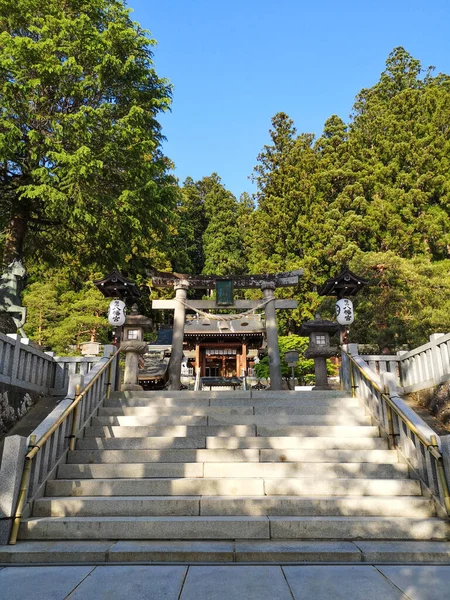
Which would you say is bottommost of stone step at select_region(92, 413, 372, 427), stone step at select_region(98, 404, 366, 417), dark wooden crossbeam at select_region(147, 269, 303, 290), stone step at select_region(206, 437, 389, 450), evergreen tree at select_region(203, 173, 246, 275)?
stone step at select_region(206, 437, 389, 450)

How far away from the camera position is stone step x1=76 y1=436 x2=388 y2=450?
5.63 meters

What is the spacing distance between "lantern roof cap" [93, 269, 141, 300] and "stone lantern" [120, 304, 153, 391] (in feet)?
1.54

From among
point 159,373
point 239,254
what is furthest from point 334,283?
point 239,254

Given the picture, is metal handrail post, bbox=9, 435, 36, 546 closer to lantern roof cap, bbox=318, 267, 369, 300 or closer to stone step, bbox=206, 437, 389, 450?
stone step, bbox=206, 437, 389, 450

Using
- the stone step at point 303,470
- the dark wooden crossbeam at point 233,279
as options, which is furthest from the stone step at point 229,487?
the dark wooden crossbeam at point 233,279

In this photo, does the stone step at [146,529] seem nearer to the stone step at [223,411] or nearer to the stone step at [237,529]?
the stone step at [237,529]

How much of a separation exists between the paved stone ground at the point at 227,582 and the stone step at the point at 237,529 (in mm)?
517

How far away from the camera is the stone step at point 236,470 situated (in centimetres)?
505

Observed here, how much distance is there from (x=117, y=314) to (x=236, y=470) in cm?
531

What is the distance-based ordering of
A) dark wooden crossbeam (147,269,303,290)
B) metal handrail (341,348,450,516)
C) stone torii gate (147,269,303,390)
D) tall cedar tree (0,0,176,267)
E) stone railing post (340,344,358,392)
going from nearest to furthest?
metal handrail (341,348,450,516) < stone railing post (340,344,358,392) < stone torii gate (147,269,303,390) < dark wooden crossbeam (147,269,303,290) < tall cedar tree (0,0,176,267)

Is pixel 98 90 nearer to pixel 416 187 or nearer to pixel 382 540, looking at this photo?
pixel 382 540

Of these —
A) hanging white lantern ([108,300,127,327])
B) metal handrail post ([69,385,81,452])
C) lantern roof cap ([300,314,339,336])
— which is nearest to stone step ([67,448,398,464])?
metal handrail post ([69,385,81,452])

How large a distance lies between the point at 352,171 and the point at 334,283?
2166 cm

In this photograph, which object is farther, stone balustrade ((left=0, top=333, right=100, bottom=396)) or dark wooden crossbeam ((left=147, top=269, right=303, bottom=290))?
dark wooden crossbeam ((left=147, top=269, right=303, bottom=290))
